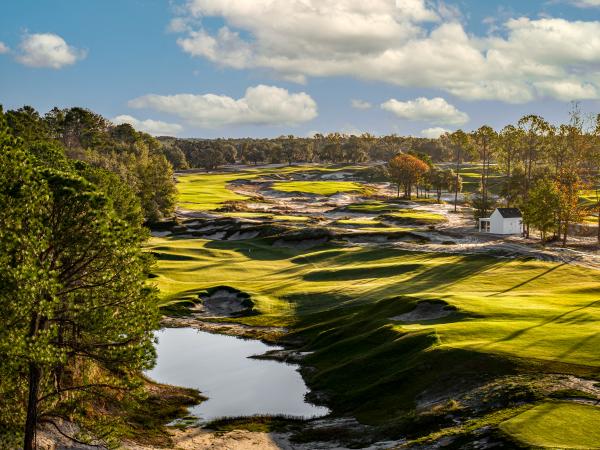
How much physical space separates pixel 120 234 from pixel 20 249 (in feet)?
16.8

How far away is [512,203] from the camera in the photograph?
5753 inches

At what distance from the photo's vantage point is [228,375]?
157 ft

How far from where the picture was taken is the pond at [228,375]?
40031 mm

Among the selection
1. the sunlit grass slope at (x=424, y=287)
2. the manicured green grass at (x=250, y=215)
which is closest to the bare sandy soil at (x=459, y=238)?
the sunlit grass slope at (x=424, y=287)

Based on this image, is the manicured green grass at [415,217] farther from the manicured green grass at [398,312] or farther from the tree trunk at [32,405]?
the tree trunk at [32,405]

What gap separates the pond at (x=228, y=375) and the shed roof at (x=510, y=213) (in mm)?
75725

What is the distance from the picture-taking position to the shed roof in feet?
382

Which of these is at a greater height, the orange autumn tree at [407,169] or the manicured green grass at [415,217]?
the orange autumn tree at [407,169]

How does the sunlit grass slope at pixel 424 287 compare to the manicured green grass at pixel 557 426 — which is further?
the sunlit grass slope at pixel 424 287

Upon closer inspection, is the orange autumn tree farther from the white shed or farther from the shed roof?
the shed roof

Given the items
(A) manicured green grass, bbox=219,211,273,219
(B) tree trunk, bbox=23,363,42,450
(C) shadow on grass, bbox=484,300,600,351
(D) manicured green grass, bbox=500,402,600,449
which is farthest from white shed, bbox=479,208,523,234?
(B) tree trunk, bbox=23,363,42,450

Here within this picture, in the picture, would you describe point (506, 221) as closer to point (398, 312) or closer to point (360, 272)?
point (360, 272)

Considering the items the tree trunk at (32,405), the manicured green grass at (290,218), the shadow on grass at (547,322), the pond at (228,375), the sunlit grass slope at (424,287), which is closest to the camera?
the tree trunk at (32,405)

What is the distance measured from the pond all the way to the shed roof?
75725 mm
